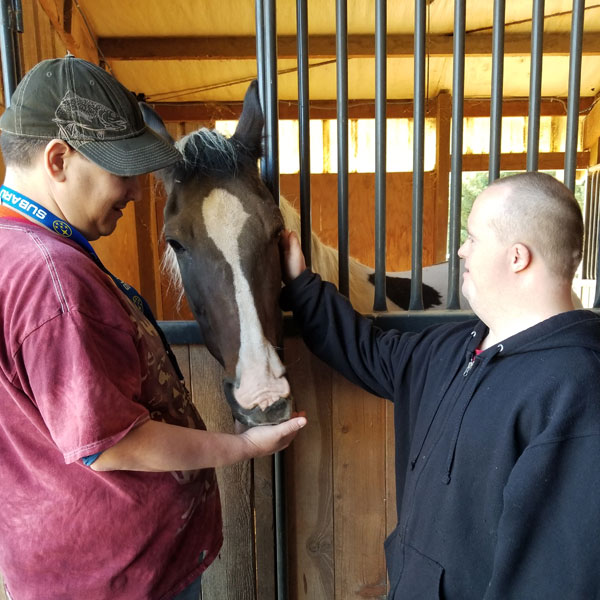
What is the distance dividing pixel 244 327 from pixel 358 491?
32.9 inches

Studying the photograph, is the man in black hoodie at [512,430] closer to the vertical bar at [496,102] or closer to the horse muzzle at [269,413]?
the horse muzzle at [269,413]

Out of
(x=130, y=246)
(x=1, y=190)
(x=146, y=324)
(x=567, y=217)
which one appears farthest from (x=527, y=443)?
(x=130, y=246)

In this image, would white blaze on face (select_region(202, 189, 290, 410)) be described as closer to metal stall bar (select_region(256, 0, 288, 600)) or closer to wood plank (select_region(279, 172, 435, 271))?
metal stall bar (select_region(256, 0, 288, 600))

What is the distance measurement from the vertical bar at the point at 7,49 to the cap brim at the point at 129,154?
66cm

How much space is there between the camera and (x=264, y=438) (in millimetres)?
1030

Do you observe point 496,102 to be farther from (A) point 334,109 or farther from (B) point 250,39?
(A) point 334,109

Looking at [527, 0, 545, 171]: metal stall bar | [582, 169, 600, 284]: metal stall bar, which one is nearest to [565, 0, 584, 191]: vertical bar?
[527, 0, 545, 171]: metal stall bar

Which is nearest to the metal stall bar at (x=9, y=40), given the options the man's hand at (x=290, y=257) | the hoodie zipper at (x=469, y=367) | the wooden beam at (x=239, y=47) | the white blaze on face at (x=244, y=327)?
the white blaze on face at (x=244, y=327)

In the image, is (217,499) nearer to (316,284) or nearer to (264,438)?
(264,438)

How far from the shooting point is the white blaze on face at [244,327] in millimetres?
1093

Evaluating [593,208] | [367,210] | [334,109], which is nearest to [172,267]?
[367,210]

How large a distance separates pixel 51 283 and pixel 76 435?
0.24 meters

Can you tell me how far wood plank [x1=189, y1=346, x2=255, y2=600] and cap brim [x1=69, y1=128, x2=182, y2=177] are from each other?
2.42 feet

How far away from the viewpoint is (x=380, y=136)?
60.1 inches
